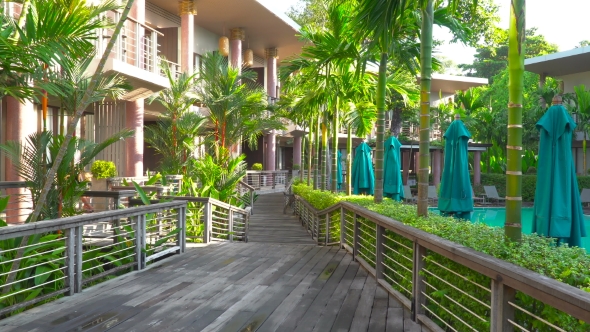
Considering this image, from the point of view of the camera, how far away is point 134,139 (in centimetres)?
1534

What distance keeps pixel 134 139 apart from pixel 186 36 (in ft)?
19.3

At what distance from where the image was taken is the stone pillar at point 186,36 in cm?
1964

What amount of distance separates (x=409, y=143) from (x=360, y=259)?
22131mm

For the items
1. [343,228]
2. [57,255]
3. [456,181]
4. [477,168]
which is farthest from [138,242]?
[477,168]

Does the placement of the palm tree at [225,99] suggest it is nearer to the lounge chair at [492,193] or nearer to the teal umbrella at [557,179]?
the teal umbrella at [557,179]

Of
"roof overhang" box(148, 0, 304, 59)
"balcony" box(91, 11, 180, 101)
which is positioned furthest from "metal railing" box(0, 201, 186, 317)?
"roof overhang" box(148, 0, 304, 59)

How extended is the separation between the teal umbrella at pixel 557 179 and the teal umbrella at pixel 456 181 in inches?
101

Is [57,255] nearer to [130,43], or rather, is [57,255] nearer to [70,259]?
[70,259]

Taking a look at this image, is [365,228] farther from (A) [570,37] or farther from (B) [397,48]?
(A) [570,37]

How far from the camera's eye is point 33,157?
6.93 m

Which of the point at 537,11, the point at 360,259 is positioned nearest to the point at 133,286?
the point at 360,259

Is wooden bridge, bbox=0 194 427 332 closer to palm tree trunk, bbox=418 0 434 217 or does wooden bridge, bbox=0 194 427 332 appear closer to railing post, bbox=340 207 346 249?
railing post, bbox=340 207 346 249

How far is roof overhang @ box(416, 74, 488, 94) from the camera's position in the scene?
36781mm

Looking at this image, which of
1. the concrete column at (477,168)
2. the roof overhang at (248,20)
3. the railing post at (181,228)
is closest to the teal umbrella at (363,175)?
the roof overhang at (248,20)
